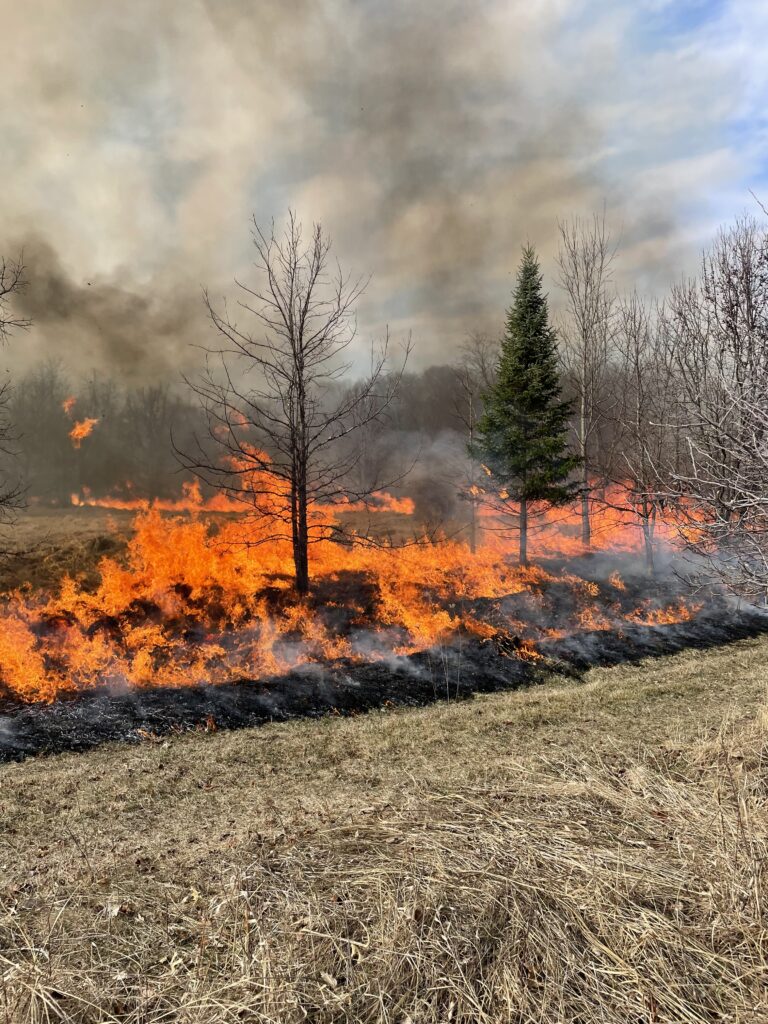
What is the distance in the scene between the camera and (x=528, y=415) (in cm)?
1794

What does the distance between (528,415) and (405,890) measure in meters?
16.1

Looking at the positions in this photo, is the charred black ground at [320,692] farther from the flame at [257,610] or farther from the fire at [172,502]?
the fire at [172,502]

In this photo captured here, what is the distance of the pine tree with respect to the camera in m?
17.7

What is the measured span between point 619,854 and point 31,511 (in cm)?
2509

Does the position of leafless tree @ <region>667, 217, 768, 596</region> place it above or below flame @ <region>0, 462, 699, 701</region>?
above

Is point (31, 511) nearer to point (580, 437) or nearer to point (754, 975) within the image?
point (580, 437)

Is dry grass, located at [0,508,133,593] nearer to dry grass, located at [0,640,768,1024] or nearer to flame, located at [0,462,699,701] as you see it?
flame, located at [0,462,699,701]

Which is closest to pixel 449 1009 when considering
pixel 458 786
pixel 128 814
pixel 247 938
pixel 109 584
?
pixel 247 938

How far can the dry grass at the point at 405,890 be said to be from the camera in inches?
114

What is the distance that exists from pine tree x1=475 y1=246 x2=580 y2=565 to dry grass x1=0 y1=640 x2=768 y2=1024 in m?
11.5

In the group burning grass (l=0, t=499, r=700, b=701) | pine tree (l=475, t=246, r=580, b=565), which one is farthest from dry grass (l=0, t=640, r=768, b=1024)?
pine tree (l=475, t=246, r=580, b=565)

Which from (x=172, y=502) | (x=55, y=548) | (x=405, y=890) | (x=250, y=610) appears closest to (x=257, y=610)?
(x=250, y=610)

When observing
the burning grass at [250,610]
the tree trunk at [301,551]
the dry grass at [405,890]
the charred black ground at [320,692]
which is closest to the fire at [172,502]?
the burning grass at [250,610]

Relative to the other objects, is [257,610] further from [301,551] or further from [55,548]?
[55,548]
